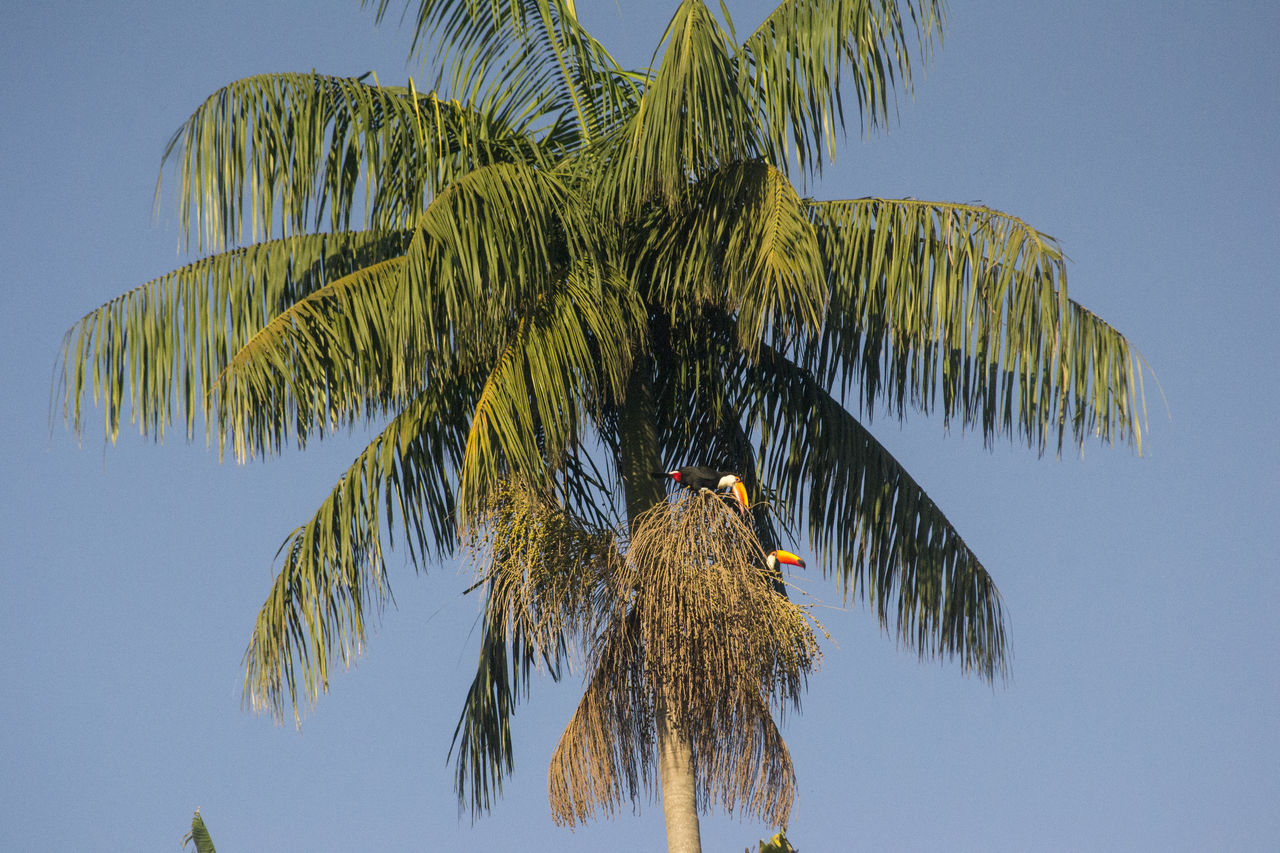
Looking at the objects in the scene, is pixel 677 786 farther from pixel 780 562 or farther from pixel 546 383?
pixel 546 383

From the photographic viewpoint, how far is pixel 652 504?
8328 mm

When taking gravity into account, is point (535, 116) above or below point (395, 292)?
above

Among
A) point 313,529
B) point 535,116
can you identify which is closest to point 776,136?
point 535,116

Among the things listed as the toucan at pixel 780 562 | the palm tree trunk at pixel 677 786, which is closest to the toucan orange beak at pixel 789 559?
the toucan at pixel 780 562

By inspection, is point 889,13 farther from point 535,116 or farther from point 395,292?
point 395,292

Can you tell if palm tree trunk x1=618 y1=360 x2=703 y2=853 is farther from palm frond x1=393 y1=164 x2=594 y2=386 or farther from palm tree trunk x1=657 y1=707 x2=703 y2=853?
palm frond x1=393 y1=164 x2=594 y2=386

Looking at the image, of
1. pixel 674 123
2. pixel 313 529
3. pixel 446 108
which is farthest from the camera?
pixel 446 108

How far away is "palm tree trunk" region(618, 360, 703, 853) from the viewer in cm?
753

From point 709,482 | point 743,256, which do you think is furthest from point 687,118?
point 709,482

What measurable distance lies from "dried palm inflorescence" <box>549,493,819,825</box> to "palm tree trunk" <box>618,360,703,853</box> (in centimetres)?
7

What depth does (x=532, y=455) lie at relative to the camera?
7586 mm

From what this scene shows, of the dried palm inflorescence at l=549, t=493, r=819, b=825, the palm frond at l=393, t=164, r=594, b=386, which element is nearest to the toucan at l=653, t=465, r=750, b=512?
the dried palm inflorescence at l=549, t=493, r=819, b=825

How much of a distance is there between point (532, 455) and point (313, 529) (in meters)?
1.34

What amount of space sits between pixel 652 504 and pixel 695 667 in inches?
48.5
